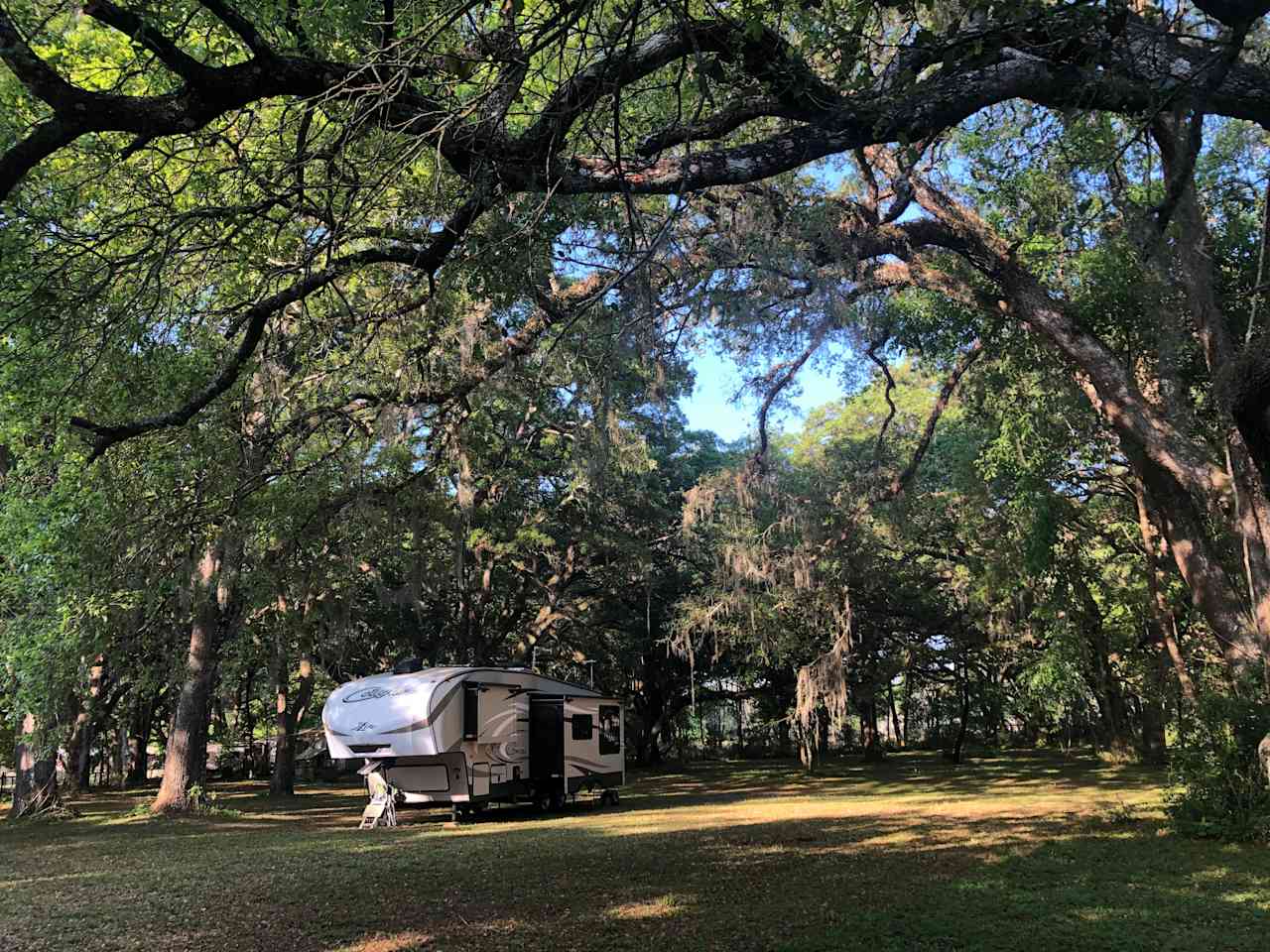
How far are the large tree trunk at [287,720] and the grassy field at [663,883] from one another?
494cm

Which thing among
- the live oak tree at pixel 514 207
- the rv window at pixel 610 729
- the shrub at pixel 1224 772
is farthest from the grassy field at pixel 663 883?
the live oak tree at pixel 514 207

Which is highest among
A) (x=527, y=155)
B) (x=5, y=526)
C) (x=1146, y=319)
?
(x=1146, y=319)

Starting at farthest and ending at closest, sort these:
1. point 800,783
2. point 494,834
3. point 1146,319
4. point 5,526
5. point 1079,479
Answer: point 800,783
point 1079,479
point 494,834
point 1146,319
point 5,526

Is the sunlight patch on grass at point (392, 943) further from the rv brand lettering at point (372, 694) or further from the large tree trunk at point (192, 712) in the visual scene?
the large tree trunk at point (192, 712)

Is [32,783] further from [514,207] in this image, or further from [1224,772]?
[1224,772]

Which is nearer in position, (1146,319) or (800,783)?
(1146,319)

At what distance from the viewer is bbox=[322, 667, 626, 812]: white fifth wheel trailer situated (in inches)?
479

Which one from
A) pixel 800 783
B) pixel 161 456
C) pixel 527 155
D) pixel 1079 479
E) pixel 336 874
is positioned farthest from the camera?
pixel 800 783

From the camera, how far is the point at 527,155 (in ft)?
14.5

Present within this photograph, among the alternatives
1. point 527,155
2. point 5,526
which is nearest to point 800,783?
point 5,526

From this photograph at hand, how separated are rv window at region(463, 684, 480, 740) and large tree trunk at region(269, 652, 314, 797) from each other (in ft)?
18.8

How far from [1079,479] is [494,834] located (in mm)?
11144

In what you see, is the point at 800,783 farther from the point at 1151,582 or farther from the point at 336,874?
the point at 336,874

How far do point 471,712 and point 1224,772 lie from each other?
9.14 m
